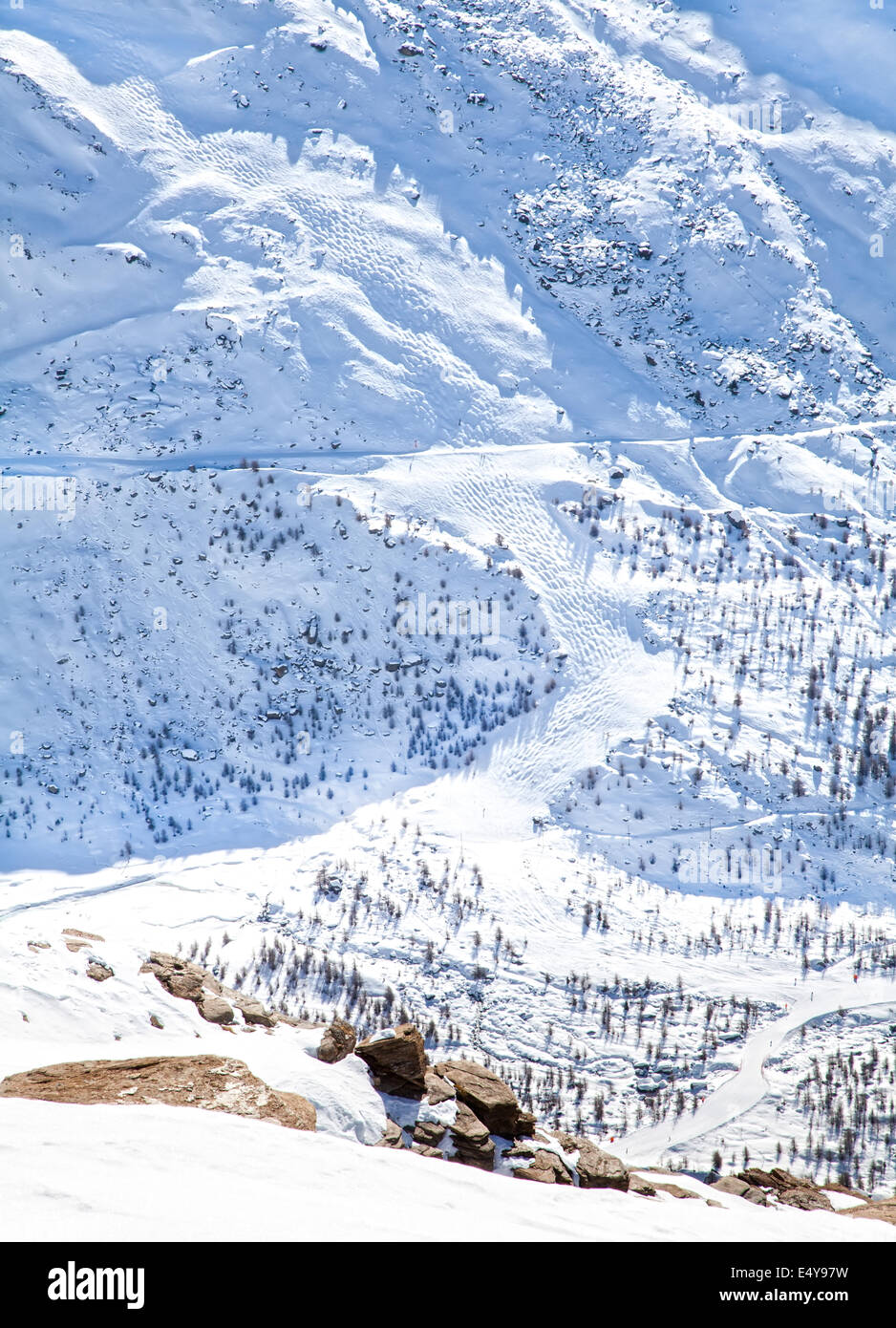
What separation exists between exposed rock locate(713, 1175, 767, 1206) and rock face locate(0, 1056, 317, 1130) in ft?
36.7

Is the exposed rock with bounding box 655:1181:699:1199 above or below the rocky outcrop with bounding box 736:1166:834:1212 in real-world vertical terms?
above

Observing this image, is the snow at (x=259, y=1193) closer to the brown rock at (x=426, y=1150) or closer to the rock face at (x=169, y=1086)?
the rock face at (x=169, y=1086)

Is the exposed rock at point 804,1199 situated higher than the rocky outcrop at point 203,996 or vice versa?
the exposed rock at point 804,1199

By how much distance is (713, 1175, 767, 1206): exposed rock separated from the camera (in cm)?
2405

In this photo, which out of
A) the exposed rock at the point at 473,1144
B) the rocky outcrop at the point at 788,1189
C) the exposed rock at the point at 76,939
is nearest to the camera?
the exposed rock at the point at 473,1144

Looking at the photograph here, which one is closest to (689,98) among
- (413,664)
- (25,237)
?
(25,237)

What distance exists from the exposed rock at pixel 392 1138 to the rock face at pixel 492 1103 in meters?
2.11

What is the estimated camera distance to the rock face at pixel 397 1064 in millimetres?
22094

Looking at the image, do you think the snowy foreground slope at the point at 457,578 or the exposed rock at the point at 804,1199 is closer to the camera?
the exposed rock at the point at 804,1199

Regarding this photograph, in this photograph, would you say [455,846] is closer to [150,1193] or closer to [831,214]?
[150,1193]

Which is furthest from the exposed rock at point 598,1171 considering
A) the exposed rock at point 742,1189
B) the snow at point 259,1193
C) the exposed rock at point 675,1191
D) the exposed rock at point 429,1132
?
the exposed rock at point 742,1189

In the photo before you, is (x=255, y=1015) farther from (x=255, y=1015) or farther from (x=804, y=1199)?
(x=804, y=1199)

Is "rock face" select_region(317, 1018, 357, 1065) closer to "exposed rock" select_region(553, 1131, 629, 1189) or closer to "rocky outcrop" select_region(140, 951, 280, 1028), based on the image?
"rocky outcrop" select_region(140, 951, 280, 1028)

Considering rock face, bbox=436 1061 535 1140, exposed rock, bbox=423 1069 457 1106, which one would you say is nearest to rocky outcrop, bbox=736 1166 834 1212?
rock face, bbox=436 1061 535 1140
